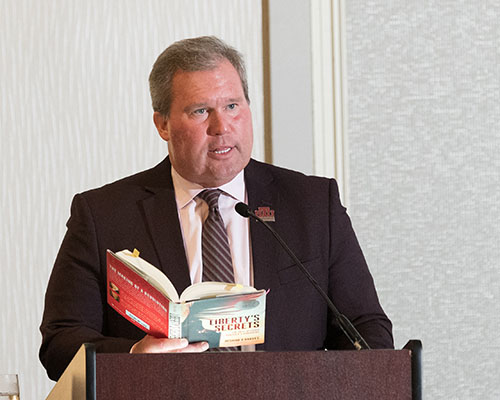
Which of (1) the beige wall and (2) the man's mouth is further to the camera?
(1) the beige wall

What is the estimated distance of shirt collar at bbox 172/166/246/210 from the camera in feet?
8.27

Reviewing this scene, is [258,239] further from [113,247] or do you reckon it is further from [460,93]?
[460,93]

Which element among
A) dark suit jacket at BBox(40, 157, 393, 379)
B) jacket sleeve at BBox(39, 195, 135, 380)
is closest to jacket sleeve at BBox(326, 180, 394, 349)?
dark suit jacket at BBox(40, 157, 393, 379)

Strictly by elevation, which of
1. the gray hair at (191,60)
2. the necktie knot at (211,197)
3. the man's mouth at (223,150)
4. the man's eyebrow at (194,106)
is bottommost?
the necktie knot at (211,197)

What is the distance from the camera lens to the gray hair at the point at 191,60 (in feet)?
8.05

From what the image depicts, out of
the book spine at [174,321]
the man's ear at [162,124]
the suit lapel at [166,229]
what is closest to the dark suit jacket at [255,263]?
the suit lapel at [166,229]

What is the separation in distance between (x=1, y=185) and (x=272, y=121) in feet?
3.25

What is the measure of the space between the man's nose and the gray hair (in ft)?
0.43

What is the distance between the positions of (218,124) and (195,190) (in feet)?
0.73

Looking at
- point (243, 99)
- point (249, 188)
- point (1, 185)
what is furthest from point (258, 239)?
point (1, 185)

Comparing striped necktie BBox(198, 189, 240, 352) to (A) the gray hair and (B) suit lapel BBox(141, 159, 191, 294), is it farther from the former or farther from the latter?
(A) the gray hair

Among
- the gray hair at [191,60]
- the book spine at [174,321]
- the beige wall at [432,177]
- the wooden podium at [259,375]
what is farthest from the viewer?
the beige wall at [432,177]

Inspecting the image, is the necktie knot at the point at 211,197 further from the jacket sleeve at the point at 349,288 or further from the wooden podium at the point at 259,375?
the wooden podium at the point at 259,375

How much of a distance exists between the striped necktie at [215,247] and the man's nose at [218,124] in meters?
0.18
